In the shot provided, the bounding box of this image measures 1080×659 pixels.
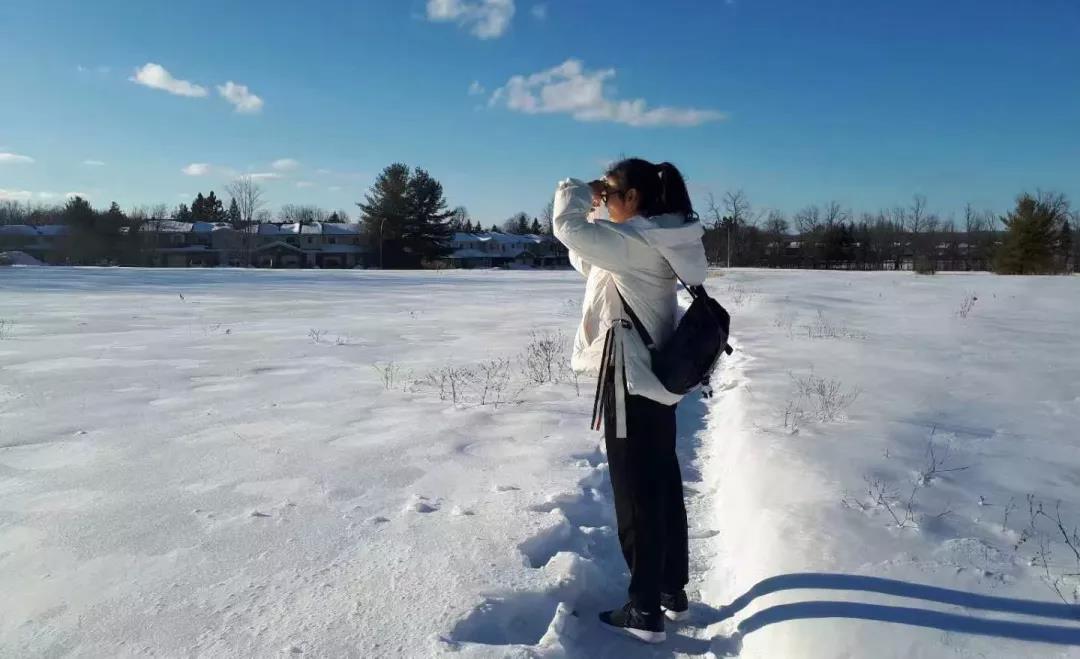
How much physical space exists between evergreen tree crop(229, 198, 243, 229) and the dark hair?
8895cm

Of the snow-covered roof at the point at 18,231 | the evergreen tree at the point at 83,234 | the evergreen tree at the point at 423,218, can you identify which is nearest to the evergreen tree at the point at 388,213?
the evergreen tree at the point at 423,218

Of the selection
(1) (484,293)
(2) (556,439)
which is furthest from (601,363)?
(1) (484,293)

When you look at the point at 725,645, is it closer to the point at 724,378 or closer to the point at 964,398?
the point at 964,398

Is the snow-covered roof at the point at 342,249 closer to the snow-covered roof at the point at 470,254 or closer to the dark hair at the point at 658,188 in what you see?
the snow-covered roof at the point at 470,254

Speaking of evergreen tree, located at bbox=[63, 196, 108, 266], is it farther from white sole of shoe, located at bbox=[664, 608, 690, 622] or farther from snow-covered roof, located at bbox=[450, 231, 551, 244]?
white sole of shoe, located at bbox=[664, 608, 690, 622]

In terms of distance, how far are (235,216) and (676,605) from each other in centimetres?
9841

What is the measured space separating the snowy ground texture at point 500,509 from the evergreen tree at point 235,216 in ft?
272

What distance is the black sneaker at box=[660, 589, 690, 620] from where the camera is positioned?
2789mm

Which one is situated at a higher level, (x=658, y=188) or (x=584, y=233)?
(x=658, y=188)

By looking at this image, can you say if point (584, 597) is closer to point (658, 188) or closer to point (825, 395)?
point (658, 188)

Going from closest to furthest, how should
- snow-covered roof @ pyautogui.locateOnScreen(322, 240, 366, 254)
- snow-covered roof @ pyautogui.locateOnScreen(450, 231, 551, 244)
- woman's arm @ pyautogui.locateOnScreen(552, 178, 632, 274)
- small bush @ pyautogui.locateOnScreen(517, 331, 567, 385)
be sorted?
woman's arm @ pyautogui.locateOnScreen(552, 178, 632, 274) < small bush @ pyautogui.locateOnScreen(517, 331, 567, 385) < snow-covered roof @ pyautogui.locateOnScreen(322, 240, 366, 254) < snow-covered roof @ pyautogui.locateOnScreen(450, 231, 551, 244)

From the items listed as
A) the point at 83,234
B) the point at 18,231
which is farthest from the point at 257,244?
the point at 18,231

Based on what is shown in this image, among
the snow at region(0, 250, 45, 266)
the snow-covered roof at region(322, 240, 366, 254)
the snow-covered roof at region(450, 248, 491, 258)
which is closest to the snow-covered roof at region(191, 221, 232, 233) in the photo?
the snow-covered roof at region(322, 240, 366, 254)

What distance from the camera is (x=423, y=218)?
65.1m
